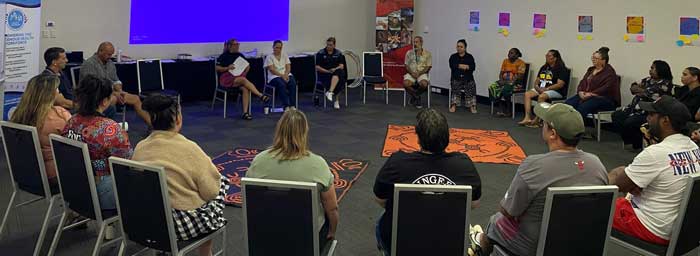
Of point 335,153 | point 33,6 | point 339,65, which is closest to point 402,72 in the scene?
point 339,65

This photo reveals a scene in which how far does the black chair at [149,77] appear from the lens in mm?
7797

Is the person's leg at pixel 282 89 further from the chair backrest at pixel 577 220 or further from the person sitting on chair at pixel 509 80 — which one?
the chair backrest at pixel 577 220

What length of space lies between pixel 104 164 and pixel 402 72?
314 inches

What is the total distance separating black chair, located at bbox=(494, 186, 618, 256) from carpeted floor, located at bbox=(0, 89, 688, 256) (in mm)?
1414

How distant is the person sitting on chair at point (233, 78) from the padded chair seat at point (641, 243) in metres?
5.73

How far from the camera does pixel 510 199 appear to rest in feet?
8.79

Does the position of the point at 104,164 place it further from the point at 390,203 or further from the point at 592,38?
the point at 592,38

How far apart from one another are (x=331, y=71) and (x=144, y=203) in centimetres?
685

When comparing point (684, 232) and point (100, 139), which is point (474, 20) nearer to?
point (684, 232)

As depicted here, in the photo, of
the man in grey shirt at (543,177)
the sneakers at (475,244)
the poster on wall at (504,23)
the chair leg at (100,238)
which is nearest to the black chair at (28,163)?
the chair leg at (100,238)

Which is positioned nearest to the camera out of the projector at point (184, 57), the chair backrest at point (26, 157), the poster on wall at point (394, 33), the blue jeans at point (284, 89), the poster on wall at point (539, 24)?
the chair backrest at point (26, 157)

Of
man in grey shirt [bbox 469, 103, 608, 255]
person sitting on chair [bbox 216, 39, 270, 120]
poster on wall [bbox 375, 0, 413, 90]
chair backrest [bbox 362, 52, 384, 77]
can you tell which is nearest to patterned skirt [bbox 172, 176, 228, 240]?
man in grey shirt [bbox 469, 103, 608, 255]

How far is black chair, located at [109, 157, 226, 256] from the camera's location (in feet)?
8.92

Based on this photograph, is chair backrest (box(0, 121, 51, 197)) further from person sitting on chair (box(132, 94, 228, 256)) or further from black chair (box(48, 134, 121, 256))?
person sitting on chair (box(132, 94, 228, 256))
